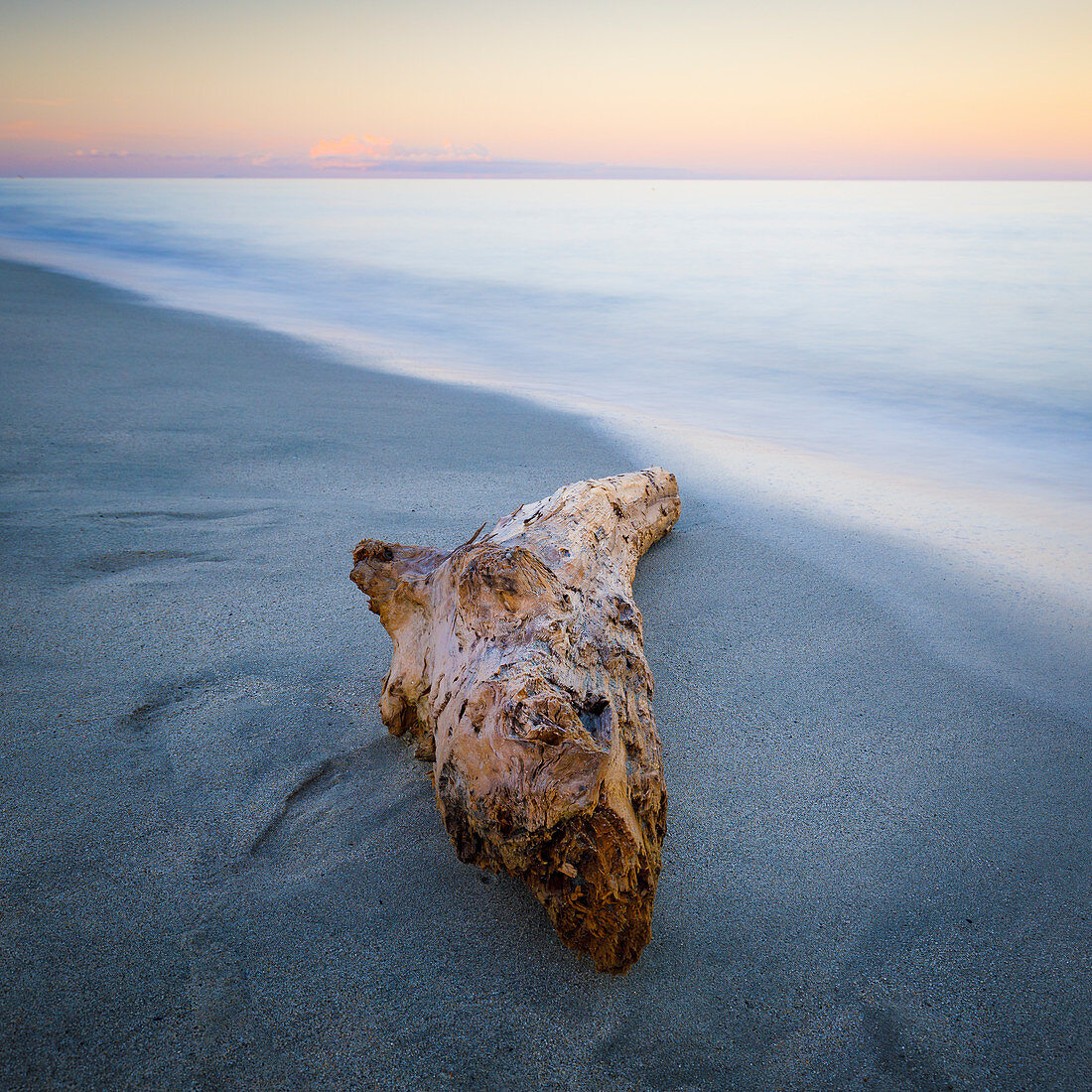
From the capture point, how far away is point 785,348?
33.2 feet

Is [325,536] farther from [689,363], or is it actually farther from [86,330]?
[689,363]

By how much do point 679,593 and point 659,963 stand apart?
6.03 feet

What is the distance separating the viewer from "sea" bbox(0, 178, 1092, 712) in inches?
176

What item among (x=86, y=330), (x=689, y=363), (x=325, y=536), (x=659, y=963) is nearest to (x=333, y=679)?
(x=325, y=536)

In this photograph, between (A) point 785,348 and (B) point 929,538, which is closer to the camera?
(B) point 929,538

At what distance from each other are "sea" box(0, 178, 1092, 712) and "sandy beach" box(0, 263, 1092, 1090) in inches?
33.8

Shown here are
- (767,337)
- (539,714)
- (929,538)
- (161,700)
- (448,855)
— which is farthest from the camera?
(767,337)

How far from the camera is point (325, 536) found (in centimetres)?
358

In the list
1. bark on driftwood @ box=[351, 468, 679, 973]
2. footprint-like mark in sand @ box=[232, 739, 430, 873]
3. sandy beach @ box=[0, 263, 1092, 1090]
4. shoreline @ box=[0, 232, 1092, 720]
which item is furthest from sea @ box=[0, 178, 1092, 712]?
footprint-like mark in sand @ box=[232, 739, 430, 873]

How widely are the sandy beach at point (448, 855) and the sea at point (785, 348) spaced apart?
859 millimetres

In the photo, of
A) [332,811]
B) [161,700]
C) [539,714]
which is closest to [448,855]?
[332,811]

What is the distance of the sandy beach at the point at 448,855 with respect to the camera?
1509 millimetres

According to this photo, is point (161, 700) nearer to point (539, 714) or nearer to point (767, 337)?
point (539, 714)

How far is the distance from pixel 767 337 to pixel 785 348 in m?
0.79
